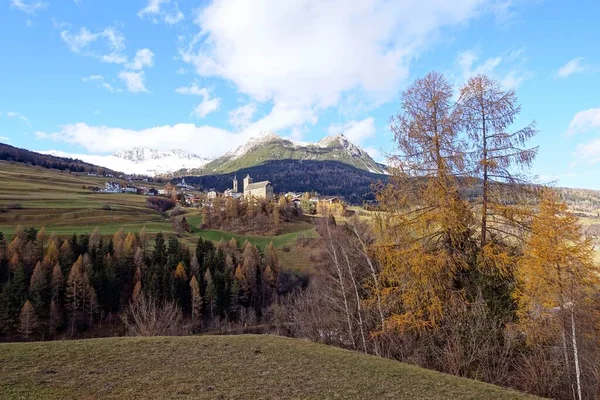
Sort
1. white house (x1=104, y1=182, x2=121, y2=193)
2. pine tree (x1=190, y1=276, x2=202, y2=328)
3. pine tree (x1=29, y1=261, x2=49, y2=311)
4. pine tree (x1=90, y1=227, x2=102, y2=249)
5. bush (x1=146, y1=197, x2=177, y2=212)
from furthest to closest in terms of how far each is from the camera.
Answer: white house (x1=104, y1=182, x2=121, y2=193) < bush (x1=146, y1=197, x2=177, y2=212) < pine tree (x1=90, y1=227, x2=102, y2=249) < pine tree (x1=190, y1=276, x2=202, y2=328) < pine tree (x1=29, y1=261, x2=49, y2=311)

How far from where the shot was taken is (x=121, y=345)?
44.8 ft

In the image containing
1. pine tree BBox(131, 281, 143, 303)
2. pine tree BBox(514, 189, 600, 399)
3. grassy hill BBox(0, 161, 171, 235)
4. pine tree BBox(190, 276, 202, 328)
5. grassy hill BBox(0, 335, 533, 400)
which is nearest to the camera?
grassy hill BBox(0, 335, 533, 400)

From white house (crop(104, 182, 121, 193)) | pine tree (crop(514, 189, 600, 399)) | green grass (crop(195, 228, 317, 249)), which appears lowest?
green grass (crop(195, 228, 317, 249))

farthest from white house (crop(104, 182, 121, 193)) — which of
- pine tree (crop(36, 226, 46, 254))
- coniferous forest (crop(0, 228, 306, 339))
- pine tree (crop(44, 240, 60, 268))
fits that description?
pine tree (crop(44, 240, 60, 268))

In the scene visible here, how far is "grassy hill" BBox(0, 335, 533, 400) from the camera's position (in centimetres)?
916

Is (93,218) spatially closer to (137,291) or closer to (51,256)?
(51,256)

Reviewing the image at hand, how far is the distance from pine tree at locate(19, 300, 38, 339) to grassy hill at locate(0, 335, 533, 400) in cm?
4372

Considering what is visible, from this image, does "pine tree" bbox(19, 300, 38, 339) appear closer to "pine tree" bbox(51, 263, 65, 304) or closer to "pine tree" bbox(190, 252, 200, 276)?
"pine tree" bbox(51, 263, 65, 304)

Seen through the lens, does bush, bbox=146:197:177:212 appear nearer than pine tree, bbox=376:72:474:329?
No

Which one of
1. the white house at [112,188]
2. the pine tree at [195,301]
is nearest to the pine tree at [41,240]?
the pine tree at [195,301]

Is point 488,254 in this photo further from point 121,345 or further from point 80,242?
point 80,242

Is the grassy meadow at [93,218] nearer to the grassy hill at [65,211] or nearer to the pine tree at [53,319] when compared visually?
the grassy hill at [65,211]

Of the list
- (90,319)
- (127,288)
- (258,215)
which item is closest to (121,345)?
(90,319)

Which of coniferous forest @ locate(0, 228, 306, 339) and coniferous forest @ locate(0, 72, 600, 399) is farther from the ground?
coniferous forest @ locate(0, 72, 600, 399)
